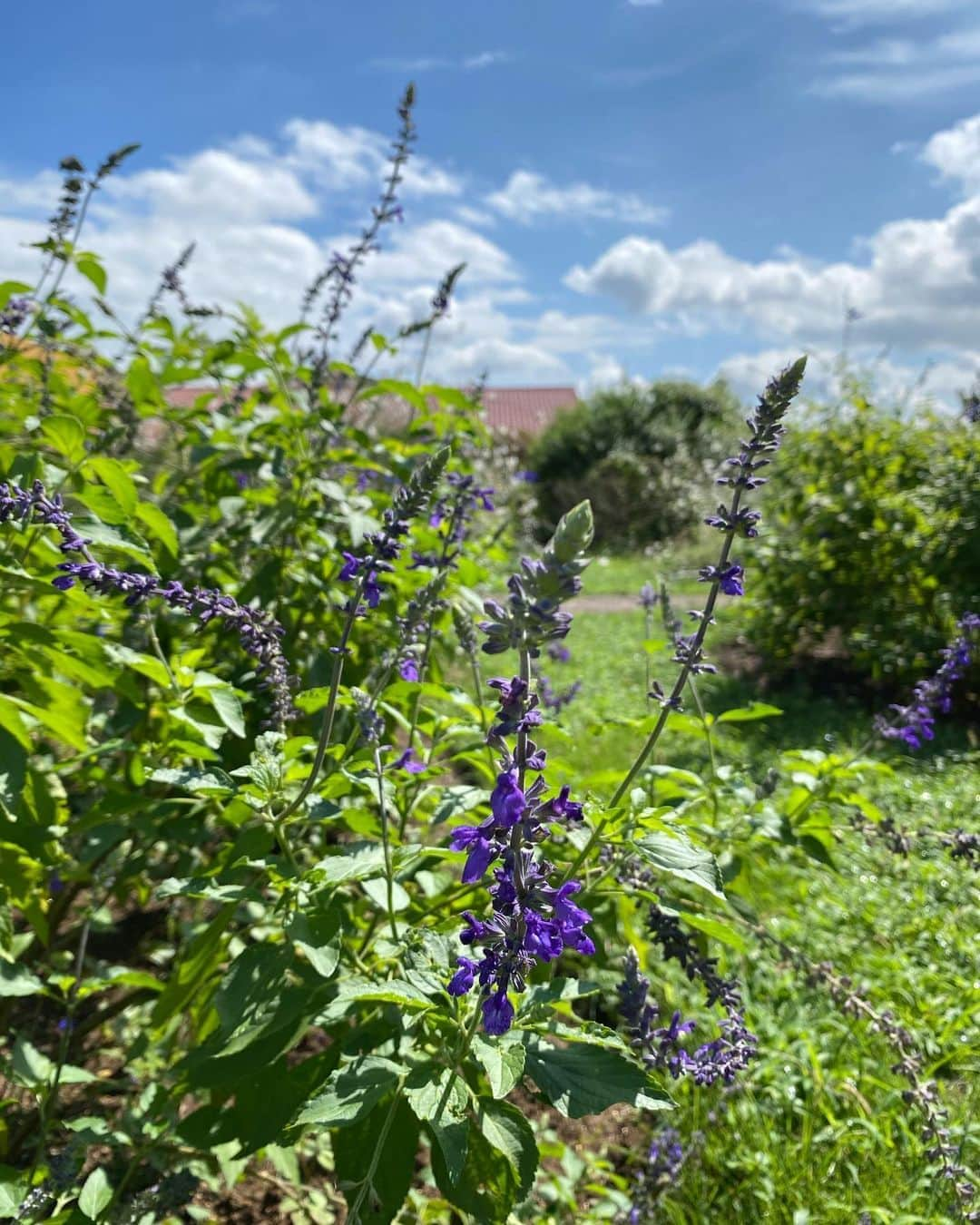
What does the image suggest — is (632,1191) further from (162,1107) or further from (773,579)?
(773,579)

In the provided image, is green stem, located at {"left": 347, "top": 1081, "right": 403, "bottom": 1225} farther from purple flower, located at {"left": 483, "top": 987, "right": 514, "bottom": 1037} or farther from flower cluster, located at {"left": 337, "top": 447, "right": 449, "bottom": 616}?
flower cluster, located at {"left": 337, "top": 447, "right": 449, "bottom": 616}

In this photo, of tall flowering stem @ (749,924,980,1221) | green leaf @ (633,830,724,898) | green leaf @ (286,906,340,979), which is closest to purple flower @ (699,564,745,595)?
green leaf @ (633,830,724,898)

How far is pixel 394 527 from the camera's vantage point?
1556mm

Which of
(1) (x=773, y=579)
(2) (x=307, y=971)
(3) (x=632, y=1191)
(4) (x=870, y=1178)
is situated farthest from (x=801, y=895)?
(1) (x=773, y=579)

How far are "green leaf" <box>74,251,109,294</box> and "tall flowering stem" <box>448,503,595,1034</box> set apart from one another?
241 cm

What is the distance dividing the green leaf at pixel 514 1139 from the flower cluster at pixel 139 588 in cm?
88

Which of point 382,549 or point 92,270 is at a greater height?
point 92,270

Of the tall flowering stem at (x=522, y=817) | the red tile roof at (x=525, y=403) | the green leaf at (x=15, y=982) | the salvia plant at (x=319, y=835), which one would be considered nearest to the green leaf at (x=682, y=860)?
the salvia plant at (x=319, y=835)

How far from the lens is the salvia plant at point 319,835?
1428mm

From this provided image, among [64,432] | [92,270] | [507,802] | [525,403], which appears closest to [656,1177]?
[507,802]

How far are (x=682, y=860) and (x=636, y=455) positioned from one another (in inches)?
927

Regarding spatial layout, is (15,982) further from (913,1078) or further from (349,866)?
(913,1078)

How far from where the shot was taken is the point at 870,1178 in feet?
8.43

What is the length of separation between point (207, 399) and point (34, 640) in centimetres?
181
